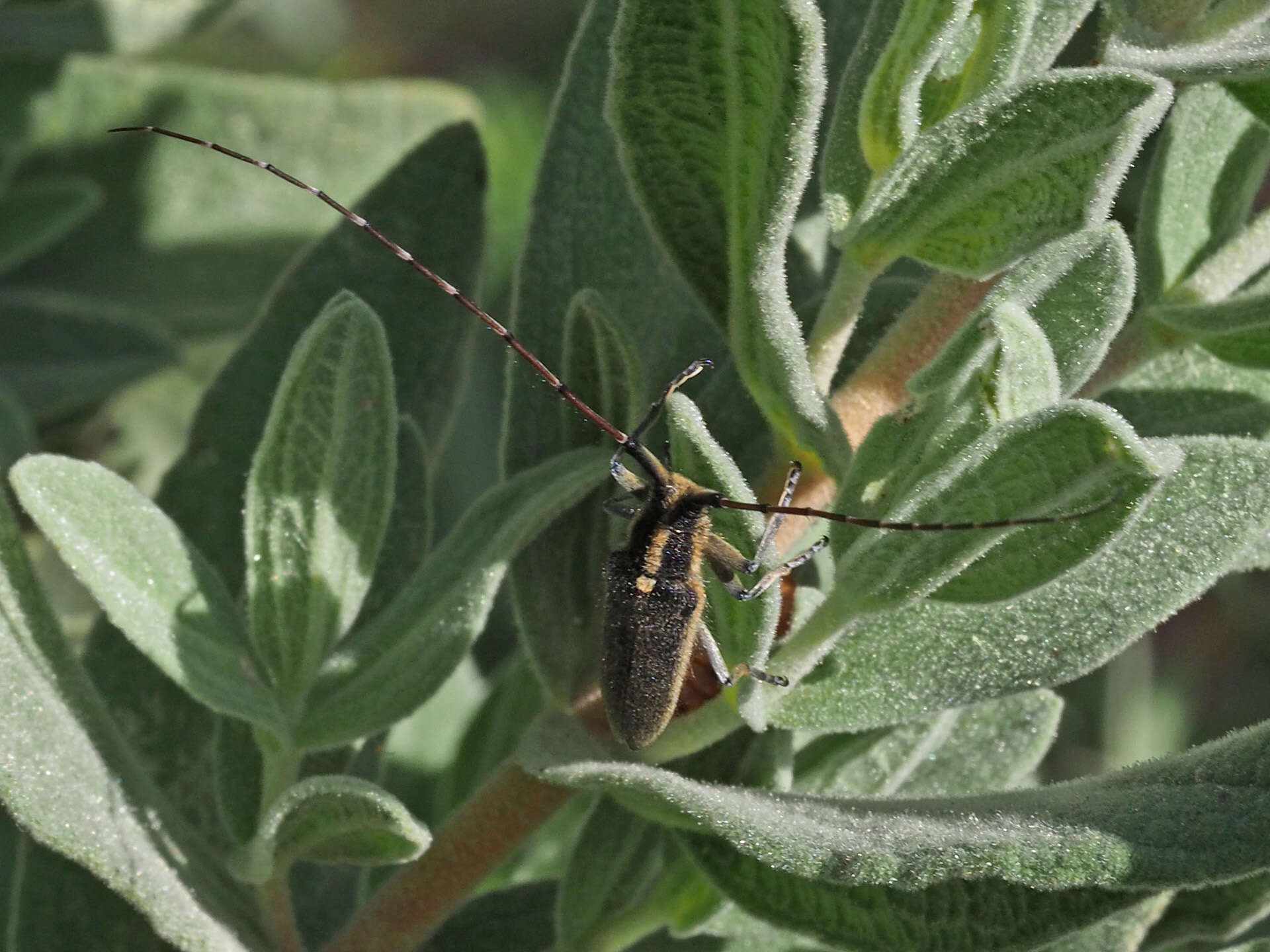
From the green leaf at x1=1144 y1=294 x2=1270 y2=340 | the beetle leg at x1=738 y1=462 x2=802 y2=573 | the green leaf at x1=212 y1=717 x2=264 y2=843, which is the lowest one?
the green leaf at x1=212 y1=717 x2=264 y2=843

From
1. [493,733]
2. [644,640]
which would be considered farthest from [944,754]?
[493,733]

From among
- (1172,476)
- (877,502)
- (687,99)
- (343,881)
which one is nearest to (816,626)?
(877,502)

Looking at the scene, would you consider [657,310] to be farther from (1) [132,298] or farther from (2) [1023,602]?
(1) [132,298]

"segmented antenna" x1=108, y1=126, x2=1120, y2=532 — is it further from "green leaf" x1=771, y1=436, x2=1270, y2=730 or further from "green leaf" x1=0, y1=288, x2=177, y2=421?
"green leaf" x1=0, y1=288, x2=177, y2=421

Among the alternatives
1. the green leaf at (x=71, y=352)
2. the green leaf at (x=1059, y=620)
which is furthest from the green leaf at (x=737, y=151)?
the green leaf at (x=71, y=352)

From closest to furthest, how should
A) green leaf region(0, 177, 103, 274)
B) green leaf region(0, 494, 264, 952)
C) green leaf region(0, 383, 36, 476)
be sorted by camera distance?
green leaf region(0, 494, 264, 952) → green leaf region(0, 383, 36, 476) → green leaf region(0, 177, 103, 274)

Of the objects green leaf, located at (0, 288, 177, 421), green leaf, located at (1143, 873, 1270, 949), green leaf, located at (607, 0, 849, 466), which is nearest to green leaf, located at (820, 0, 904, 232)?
green leaf, located at (607, 0, 849, 466)
